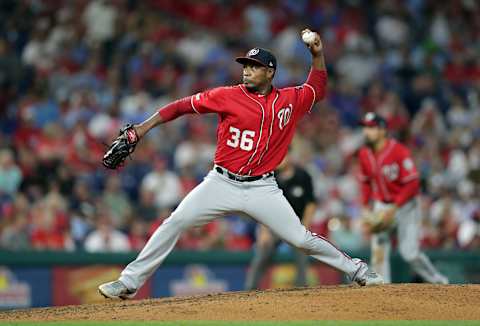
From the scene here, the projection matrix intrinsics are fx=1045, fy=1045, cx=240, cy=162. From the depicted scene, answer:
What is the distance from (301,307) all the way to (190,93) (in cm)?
840

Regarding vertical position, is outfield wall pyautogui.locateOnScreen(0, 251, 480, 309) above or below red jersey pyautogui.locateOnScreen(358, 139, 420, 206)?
below

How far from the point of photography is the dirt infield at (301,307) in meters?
7.39

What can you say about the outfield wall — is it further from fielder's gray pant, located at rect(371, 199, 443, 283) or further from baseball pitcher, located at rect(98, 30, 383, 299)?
baseball pitcher, located at rect(98, 30, 383, 299)

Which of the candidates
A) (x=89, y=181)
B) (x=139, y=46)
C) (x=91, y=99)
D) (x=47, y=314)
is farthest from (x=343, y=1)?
(x=47, y=314)

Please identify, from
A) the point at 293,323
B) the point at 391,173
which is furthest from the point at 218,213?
the point at 391,173

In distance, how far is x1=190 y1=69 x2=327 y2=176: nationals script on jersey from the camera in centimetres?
766

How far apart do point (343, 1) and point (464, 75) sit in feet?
8.09

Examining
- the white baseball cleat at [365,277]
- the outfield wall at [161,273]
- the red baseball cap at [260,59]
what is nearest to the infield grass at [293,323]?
the white baseball cleat at [365,277]

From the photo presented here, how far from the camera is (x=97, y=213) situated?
1310 cm

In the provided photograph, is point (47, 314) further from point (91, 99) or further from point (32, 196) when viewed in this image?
point (91, 99)

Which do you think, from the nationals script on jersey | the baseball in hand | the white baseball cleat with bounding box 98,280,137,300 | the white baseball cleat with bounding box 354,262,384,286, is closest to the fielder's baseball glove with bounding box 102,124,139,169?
the nationals script on jersey

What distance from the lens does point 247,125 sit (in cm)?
766

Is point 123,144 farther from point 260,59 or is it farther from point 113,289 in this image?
point 260,59

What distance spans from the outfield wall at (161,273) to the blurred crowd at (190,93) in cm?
53
